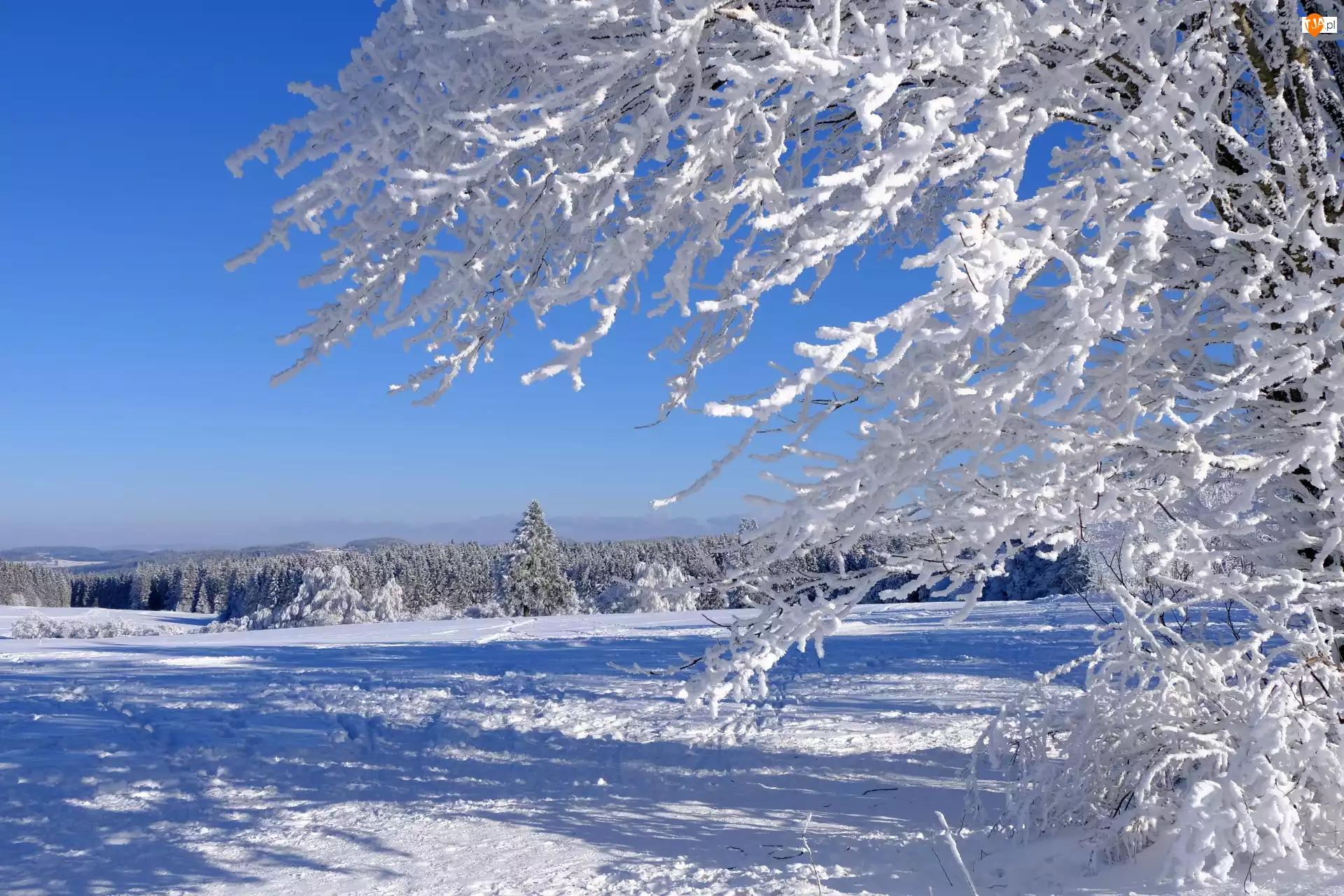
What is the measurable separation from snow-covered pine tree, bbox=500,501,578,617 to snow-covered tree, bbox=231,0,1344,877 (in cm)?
3666

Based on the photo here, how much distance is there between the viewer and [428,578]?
90312 mm

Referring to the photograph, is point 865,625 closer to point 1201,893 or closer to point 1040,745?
point 1040,745

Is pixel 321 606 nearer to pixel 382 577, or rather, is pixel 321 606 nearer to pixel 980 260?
pixel 980 260

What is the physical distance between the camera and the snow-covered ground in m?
4.62

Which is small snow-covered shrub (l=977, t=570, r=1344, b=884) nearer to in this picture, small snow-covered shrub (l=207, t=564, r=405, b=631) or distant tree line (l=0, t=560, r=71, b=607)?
small snow-covered shrub (l=207, t=564, r=405, b=631)

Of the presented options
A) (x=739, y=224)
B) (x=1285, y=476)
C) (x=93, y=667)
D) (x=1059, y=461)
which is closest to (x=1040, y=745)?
(x=1285, y=476)

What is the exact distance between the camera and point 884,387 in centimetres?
285

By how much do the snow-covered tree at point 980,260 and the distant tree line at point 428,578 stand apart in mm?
26724

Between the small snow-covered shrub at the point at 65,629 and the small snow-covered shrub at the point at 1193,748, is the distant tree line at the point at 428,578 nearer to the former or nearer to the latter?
the small snow-covered shrub at the point at 65,629

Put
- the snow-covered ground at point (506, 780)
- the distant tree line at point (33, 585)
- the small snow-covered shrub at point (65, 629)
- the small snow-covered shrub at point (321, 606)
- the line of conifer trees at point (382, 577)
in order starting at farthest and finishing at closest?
1. the distant tree line at point (33, 585)
2. the line of conifer trees at point (382, 577)
3. the small snow-covered shrub at point (321, 606)
4. the small snow-covered shrub at point (65, 629)
5. the snow-covered ground at point (506, 780)

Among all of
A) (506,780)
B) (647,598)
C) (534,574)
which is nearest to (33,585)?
(534,574)

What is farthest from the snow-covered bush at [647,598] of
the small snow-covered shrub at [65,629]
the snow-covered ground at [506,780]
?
the snow-covered ground at [506,780]

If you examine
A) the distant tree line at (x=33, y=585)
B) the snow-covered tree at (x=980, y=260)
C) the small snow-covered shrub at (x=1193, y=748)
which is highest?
the snow-covered tree at (x=980, y=260)

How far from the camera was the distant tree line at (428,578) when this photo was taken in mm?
39438
